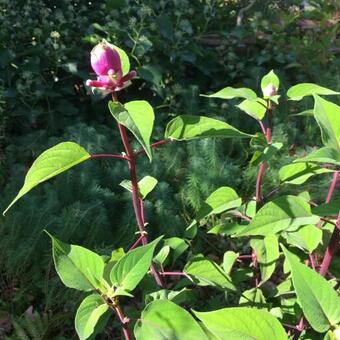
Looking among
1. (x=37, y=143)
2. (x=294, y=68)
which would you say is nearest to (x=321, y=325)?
(x=37, y=143)

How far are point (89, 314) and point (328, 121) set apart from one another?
2.11ft

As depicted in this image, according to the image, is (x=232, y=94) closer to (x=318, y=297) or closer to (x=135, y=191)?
(x=135, y=191)

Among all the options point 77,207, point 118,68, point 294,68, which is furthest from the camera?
point 294,68

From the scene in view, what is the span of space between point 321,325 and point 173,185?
6.02 feet

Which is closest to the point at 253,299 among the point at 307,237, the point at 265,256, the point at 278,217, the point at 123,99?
the point at 265,256

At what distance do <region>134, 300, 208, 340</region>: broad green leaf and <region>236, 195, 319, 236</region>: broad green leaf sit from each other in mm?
316

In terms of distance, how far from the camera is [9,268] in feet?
6.86

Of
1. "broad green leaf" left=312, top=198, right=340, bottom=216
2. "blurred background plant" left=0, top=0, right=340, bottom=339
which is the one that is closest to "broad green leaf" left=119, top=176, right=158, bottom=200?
"broad green leaf" left=312, top=198, right=340, bottom=216

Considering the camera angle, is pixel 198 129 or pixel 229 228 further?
pixel 229 228

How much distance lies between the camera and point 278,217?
4.00ft

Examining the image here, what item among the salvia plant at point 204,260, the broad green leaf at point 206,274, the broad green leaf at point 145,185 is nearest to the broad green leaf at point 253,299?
the salvia plant at point 204,260

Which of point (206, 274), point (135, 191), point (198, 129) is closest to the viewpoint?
point (198, 129)

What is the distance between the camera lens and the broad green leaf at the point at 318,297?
86 cm

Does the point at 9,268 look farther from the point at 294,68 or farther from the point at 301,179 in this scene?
the point at 294,68
